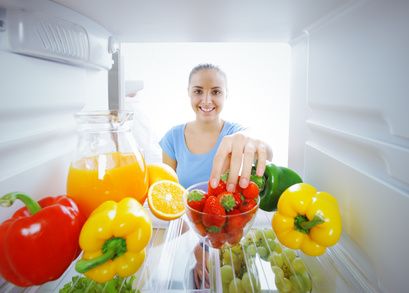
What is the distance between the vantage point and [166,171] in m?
0.85

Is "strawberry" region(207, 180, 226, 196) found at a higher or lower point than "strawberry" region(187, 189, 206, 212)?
higher

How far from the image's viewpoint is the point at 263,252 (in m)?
0.75

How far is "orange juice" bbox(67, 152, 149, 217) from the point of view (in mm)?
659

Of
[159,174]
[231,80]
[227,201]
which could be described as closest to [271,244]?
[227,201]

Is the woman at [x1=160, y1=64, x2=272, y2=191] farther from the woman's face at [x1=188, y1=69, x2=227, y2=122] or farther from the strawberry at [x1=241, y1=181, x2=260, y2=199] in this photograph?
the strawberry at [x1=241, y1=181, x2=260, y2=199]

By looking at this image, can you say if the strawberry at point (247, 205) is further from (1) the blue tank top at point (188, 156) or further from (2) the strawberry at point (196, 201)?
(1) the blue tank top at point (188, 156)

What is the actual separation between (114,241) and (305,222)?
0.43 meters

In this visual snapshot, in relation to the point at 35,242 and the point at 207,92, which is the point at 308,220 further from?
the point at 207,92

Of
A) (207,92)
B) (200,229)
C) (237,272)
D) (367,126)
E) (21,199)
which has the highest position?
(207,92)

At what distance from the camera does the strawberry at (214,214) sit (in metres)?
0.63

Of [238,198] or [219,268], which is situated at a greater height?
[238,198]

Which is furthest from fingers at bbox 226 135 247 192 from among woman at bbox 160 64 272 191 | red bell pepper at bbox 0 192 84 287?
woman at bbox 160 64 272 191

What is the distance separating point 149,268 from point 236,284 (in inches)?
8.0

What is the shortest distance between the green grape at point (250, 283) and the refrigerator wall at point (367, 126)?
9.1 inches
